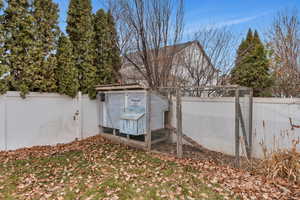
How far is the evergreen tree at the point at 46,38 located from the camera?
202 inches

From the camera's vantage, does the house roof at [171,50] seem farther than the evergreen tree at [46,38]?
Yes

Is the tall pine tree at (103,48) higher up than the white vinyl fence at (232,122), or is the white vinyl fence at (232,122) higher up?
the tall pine tree at (103,48)

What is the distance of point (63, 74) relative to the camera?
5.64 m

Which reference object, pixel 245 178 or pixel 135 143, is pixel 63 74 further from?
pixel 245 178

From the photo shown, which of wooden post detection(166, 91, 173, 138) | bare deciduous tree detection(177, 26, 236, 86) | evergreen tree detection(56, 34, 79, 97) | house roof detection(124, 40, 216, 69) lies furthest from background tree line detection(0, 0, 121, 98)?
bare deciduous tree detection(177, 26, 236, 86)

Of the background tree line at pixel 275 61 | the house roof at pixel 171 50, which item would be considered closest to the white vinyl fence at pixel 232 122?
the house roof at pixel 171 50

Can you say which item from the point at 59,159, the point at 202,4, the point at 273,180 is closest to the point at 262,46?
the point at 202,4

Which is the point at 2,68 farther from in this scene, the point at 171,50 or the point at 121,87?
the point at 171,50

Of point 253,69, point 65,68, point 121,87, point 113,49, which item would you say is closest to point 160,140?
point 121,87

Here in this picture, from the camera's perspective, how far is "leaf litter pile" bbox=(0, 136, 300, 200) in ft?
8.99

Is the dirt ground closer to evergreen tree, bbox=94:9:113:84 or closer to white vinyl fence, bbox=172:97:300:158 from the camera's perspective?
white vinyl fence, bbox=172:97:300:158

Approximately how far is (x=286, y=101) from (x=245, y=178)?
2.08 meters

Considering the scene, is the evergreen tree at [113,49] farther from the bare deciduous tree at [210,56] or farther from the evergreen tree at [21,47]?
the bare deciduous tree at [210,56]

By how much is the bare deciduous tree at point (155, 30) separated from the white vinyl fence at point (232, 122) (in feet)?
5.55
